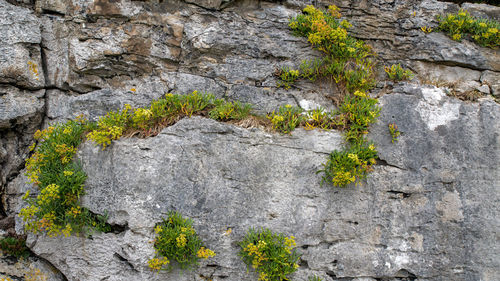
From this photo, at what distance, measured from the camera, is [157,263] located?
5.25 meters

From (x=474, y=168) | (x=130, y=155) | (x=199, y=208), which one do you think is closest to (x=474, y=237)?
(x=474, y=168)

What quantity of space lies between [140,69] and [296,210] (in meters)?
3.88

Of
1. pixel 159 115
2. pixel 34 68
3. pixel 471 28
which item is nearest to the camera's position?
pixel 159 115

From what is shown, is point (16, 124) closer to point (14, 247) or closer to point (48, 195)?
point (48, 195)

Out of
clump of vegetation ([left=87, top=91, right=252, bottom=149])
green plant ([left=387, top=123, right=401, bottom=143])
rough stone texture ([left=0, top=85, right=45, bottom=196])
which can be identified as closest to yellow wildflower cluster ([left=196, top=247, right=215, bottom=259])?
clump of vegetation ([left=87, top=91, right=252, bottom=149])

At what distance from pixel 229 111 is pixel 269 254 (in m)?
2.41

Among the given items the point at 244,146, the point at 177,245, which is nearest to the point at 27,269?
the point at 177,245

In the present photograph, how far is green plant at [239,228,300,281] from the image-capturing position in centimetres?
536

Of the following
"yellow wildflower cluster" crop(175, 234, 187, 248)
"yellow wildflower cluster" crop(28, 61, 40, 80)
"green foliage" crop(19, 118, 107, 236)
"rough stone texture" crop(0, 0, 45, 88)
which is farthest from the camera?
"yellow wildflower cluster" crop(28, 61, 40, 80)

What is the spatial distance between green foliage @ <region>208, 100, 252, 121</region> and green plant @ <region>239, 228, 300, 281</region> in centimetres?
191

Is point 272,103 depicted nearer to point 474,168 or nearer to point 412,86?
point 412,86

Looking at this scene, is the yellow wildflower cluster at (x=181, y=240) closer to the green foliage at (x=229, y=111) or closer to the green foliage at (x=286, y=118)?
the green foliage at (x=229, y=111)

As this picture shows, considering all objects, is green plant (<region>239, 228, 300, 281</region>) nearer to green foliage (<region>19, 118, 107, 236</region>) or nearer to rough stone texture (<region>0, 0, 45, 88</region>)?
green foliage (<region>19, 118, 107, 236</region>)

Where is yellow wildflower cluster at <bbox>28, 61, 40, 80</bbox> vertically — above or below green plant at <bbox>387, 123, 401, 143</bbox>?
below
